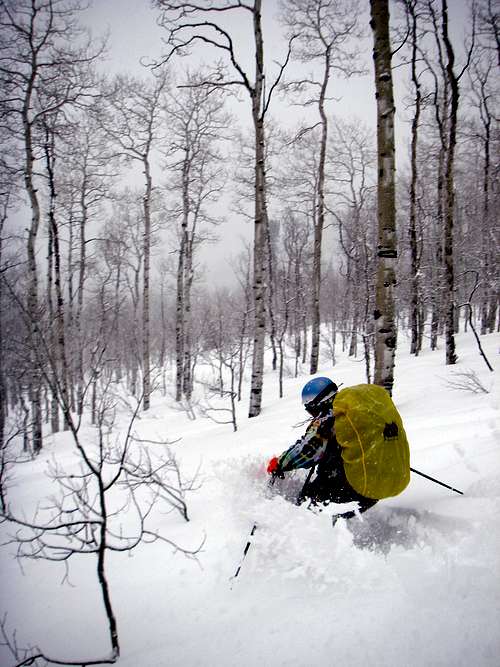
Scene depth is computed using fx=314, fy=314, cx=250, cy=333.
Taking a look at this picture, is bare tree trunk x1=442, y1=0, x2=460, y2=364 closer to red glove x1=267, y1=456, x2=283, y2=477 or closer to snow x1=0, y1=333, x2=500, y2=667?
snow x1=0, y1=333, x2=500, y2=667

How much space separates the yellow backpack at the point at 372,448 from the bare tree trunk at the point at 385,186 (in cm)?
216

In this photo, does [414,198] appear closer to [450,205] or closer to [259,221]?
[450,205]

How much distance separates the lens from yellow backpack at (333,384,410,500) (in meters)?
2.26

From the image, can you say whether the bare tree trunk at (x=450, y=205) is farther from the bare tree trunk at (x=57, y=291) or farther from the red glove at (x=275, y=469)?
the bare tree trunk at (x=57, y=291)

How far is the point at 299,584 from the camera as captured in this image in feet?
7.03

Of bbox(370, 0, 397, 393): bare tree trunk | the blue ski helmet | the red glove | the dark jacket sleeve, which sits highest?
bbox(370, 0, 397, 393): bare tree trunk

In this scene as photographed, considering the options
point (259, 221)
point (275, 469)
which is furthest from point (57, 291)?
point (275, 469)

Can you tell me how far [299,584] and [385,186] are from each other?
4601mm

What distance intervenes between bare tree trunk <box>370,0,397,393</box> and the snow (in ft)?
5.09

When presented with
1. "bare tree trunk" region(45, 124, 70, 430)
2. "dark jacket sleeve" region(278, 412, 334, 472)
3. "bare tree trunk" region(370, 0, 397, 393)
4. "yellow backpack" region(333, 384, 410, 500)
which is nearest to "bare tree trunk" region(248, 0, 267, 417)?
"bare tree trunk" region(370, 0, 397, 393)

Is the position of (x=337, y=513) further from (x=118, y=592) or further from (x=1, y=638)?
(x=1, y=638)

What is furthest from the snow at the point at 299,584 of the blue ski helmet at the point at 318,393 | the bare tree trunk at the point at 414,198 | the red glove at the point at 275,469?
the bare tree trunk at the point at 414,198

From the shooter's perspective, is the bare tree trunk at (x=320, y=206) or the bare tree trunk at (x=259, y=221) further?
the bare tree trunk at (x=320, y=206)

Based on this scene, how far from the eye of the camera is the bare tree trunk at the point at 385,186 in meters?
4.22
